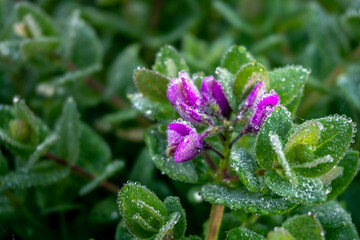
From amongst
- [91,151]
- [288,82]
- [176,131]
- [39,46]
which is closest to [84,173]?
[91,151]

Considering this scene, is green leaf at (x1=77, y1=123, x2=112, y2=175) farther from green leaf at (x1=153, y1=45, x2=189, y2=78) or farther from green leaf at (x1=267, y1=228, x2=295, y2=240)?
green leaf at (x1=267, y1=228, x2=295, y2=240)

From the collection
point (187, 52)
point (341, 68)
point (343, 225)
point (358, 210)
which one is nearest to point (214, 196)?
point (343, 225)

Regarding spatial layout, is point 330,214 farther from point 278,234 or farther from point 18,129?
point 18,129

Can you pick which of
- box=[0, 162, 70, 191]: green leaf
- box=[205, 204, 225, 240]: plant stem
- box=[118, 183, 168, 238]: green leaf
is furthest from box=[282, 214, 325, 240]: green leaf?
box=[0, 162, 70, 191]: green leaf

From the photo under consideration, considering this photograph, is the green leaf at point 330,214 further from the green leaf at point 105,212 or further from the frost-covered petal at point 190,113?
the green leaf at point 105,212

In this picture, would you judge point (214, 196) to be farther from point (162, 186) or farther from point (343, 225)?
point (162, 186)

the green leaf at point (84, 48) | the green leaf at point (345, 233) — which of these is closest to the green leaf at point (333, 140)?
the green leaf at point (345, 233)
